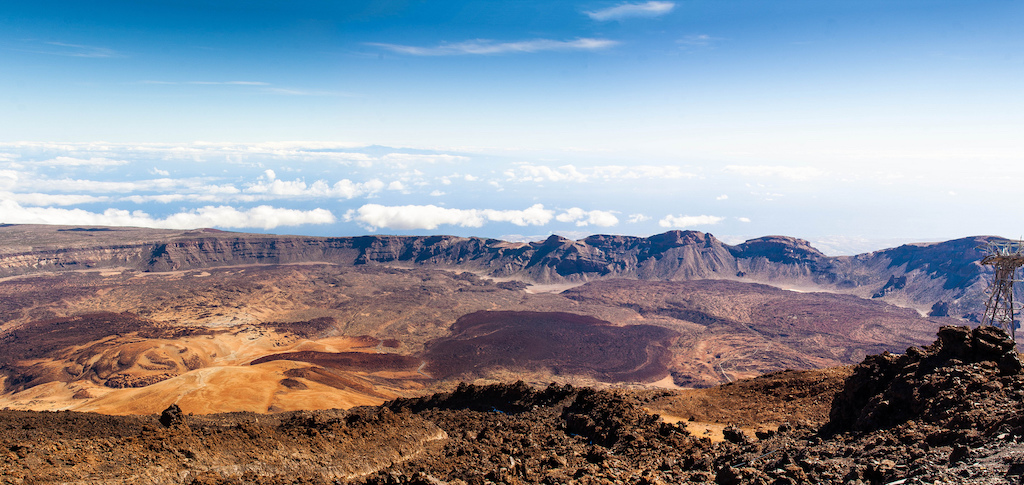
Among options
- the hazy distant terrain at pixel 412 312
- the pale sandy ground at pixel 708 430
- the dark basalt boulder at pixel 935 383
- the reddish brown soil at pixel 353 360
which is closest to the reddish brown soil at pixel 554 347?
the hazy distant terrain at pixel 412 312

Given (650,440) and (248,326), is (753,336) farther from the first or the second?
(248,326)

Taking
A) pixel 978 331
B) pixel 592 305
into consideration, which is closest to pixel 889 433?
pixel 978 331

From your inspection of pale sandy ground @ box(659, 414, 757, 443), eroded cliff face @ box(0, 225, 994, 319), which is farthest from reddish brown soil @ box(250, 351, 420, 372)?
eroded cliff face @ box(0, 225, 994, 319)

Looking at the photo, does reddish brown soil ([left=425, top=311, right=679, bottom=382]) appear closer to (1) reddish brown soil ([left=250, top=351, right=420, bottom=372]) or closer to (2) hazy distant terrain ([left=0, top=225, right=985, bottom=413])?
(2) hazy distant terrain ([left=0, top=225, right=985, bottom=413])

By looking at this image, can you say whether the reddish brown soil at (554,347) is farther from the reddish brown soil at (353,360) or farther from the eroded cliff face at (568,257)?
the eroded cliff face at (568,257)

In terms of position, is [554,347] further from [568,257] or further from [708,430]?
[568,257]

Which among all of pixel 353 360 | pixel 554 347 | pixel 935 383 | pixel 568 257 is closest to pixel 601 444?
pixel 935 383
